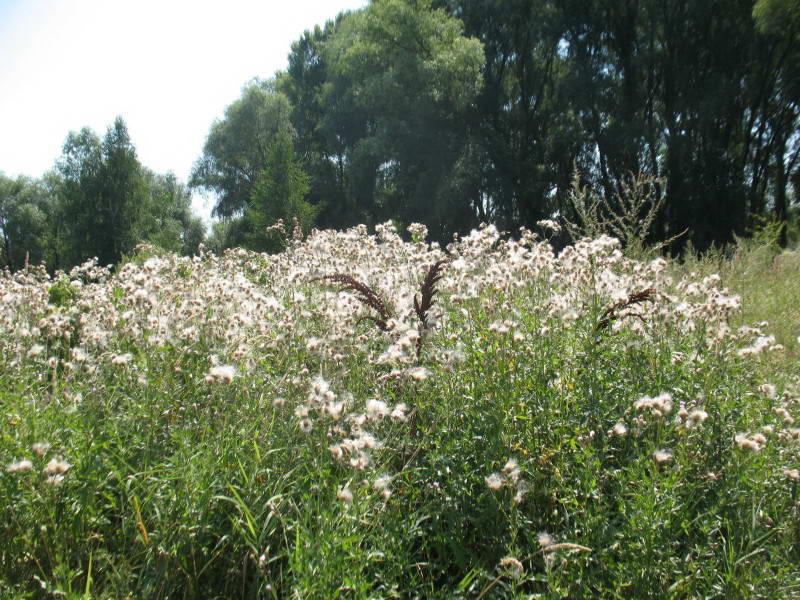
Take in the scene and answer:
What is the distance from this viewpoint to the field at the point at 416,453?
2102 millimetres

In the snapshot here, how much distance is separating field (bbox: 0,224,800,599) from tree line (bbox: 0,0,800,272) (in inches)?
829

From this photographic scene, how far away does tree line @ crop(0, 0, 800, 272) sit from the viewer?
23547mm

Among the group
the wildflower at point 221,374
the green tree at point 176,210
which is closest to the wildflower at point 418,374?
the wildflower at point 221,374

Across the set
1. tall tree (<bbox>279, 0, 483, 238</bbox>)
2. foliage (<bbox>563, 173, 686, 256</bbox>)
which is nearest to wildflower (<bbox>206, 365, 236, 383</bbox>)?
foliage (<bbox>563, 173, 686, 256</bbox>)

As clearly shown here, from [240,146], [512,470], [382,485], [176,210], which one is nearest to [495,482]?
[512,470]

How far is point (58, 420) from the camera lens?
2.64 meters

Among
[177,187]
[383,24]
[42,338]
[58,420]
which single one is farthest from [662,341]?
[177,187]

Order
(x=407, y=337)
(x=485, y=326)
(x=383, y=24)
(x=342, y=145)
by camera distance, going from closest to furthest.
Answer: (x=407, y=337), (x=485, y=326), (x=383, y=24), (x=342, y=145)

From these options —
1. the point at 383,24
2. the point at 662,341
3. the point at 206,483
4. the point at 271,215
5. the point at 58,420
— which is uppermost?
the point at 383,24

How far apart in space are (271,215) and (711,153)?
22109 millimetres

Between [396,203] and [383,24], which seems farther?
[396,203]

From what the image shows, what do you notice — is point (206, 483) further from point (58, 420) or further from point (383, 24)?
point (383, 24)

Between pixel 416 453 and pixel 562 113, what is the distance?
27574 mm

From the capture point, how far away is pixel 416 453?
2586 millimetres
